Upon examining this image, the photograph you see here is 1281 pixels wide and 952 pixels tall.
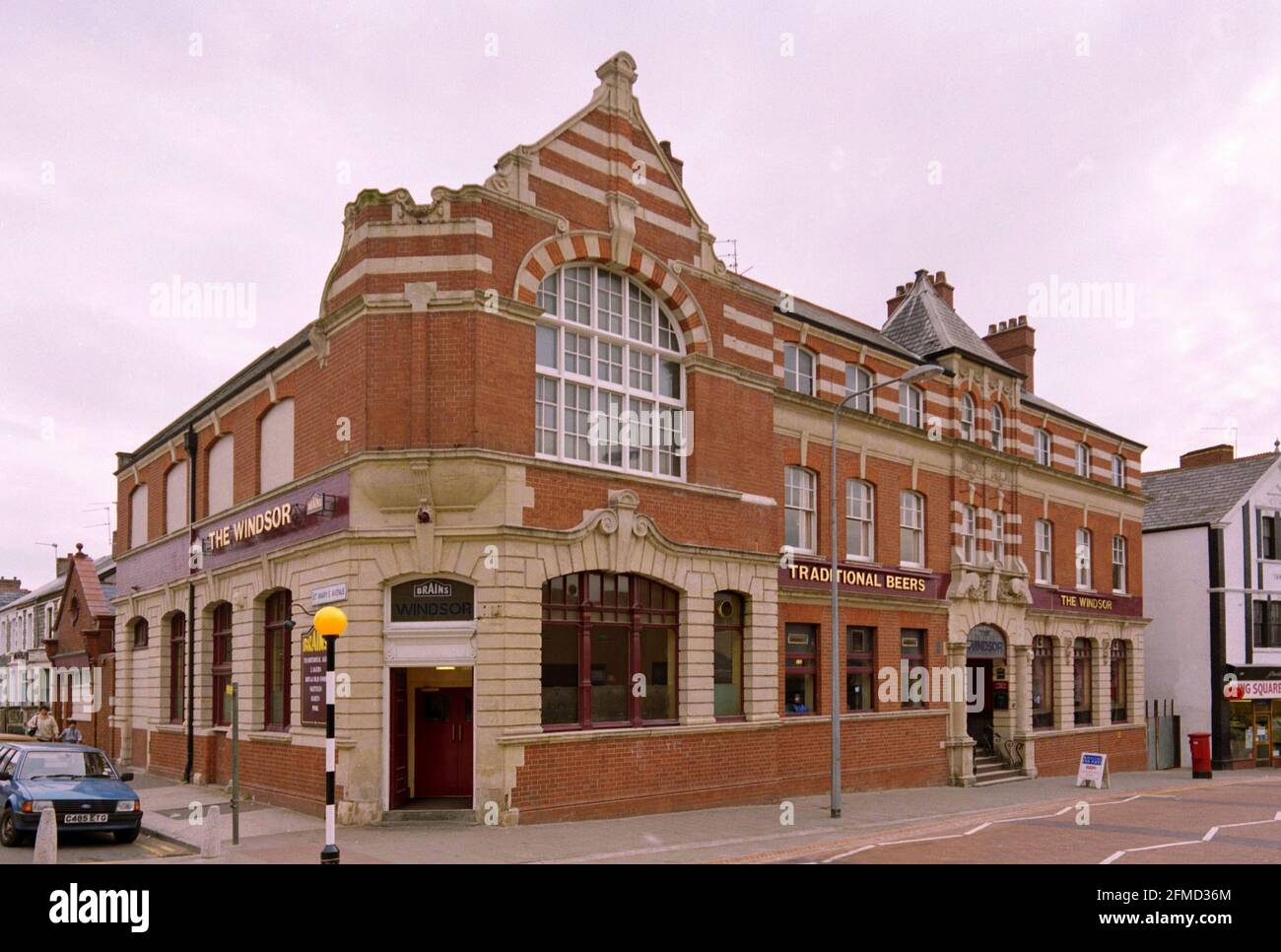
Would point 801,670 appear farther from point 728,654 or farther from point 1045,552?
point 1045,552

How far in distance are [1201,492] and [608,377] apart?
3024 cm

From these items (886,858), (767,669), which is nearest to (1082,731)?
(767,669)

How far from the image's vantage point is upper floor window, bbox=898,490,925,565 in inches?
1171

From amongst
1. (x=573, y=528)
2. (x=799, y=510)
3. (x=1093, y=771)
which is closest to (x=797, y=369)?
(x=799, y=510)

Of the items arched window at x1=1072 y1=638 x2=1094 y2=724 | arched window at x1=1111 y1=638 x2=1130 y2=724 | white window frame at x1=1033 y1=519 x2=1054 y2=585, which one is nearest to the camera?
white window frame at x1=1033 y1=519 x2=1054 y2=585

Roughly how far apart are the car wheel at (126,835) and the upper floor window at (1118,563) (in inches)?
1291

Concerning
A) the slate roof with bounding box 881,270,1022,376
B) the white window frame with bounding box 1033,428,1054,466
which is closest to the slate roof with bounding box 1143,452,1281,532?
the white window frame with bounding box 1033,428,1054,466

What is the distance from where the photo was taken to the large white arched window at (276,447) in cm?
2366

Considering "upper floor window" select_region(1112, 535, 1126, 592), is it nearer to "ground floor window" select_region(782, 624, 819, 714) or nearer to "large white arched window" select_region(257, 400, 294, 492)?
"ground floor window" select_region(782, 624, 819, 714)

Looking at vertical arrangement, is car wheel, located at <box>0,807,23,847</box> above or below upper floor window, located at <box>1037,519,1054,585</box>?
below

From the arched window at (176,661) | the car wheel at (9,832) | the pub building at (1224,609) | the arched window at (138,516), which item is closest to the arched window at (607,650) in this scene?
the car wheel at (9,832)

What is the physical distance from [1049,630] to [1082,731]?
377 cm

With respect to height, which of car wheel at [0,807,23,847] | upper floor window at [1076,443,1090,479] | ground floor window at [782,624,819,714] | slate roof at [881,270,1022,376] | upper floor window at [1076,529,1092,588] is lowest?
car wheel at [0,807,23,847]

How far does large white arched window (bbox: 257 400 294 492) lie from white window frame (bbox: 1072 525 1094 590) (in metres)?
25.8
